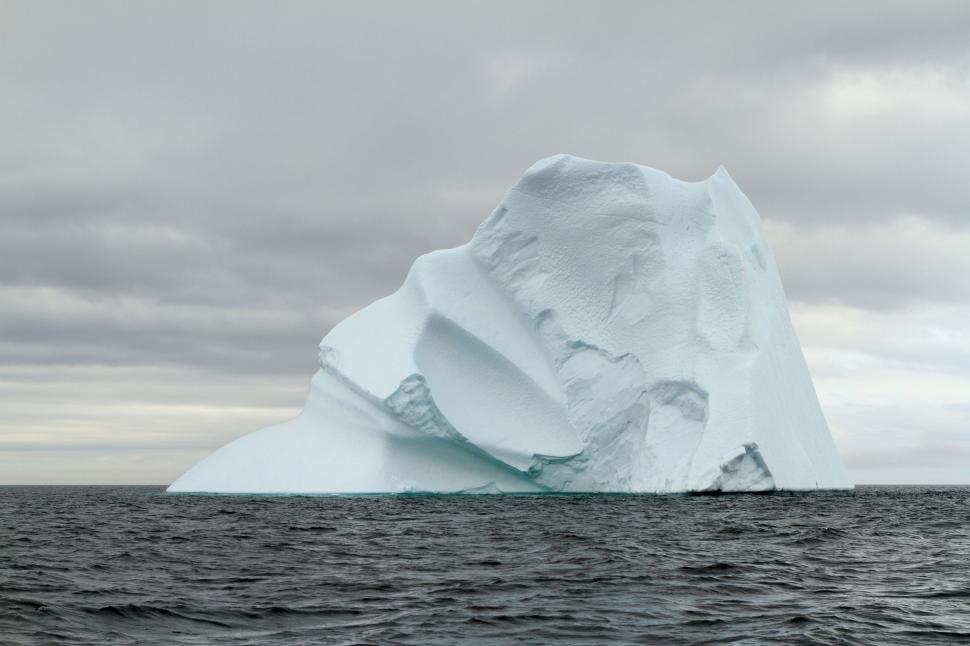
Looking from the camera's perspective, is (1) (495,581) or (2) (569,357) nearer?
(1) (495,581)

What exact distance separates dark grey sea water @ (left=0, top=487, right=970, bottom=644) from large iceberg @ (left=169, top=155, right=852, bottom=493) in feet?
30.9

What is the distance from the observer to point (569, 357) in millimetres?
29719

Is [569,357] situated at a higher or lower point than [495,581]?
higher

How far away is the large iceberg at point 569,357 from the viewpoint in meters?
28.4

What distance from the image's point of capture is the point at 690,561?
12.0m

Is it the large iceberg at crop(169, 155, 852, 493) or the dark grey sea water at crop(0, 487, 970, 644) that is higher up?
the large iceberg at crop(169, 155, 852, 493)

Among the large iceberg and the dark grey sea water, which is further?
the large iceberg

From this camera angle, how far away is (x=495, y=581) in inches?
411

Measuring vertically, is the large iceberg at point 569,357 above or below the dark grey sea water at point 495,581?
above

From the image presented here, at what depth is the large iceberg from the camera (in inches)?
1117

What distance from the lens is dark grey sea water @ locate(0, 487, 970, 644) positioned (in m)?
7.95

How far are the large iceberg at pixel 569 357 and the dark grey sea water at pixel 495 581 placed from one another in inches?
370

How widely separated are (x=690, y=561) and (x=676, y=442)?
648 inches

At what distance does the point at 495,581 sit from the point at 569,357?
19500mm
